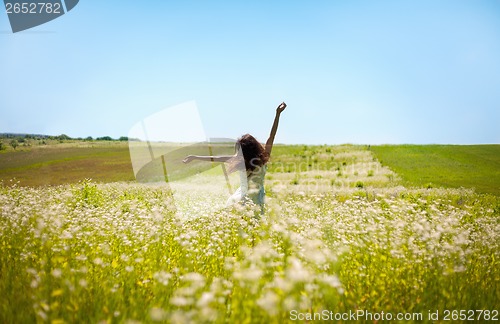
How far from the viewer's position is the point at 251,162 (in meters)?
7.70

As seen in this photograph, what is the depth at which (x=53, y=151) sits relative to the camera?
1046 inches

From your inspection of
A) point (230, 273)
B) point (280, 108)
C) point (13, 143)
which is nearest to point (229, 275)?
point (230, 273)

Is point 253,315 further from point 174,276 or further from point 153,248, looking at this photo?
point 153,248

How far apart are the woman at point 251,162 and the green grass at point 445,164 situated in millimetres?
15447

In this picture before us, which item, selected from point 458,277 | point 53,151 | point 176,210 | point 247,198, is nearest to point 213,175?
point 53,151

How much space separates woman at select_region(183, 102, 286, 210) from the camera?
7.58 m

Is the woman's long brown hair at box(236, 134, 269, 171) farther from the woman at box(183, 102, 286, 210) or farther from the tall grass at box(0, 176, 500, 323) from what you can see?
the tall grass at box(0, 176, 500, 323)

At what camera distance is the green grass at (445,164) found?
21188 millimetres

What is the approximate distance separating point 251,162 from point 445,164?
25.7 metres

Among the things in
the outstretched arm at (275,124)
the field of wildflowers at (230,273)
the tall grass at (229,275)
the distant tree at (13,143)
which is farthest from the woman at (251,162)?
the distant tree at (13,143)

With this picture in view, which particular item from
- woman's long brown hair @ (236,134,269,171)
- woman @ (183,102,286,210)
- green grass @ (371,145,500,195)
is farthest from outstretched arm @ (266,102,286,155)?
green grass @ (371,145,500,195)

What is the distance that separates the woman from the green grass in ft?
50.7

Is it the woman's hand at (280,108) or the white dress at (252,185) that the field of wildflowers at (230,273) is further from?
the woman's hand at (280,108)

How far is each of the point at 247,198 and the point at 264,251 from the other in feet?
12.1
